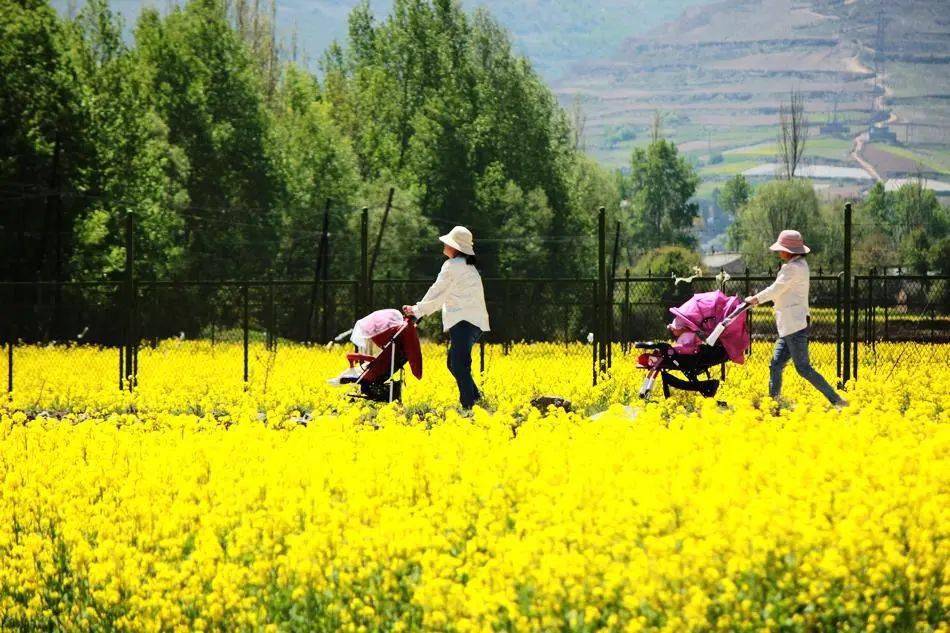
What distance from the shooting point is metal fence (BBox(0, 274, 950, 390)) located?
2036 cm

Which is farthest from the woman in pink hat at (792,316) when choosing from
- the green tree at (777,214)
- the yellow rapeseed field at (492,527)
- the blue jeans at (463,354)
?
the green tree at (777,214)

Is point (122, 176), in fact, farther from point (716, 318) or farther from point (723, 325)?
point (723, 325)

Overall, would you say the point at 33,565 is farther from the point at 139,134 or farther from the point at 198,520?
the point at 139,134

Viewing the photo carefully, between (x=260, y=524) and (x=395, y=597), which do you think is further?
(x=260, y=524)

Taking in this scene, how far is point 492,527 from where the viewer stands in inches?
301

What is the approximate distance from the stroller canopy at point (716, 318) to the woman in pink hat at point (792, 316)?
392 millimetres

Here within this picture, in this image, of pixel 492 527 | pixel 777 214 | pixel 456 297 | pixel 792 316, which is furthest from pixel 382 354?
pixel 777 214

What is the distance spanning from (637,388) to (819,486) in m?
9.61

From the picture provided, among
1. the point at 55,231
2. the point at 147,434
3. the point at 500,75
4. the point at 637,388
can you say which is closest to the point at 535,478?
the point at 147,434

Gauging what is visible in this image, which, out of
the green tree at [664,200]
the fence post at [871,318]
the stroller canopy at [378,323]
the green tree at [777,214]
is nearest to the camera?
the stroller canopy at [378,323]

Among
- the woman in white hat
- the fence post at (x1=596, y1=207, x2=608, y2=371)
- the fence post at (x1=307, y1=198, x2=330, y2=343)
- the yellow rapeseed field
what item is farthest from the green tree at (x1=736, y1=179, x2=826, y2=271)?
the yellow rapeseed field

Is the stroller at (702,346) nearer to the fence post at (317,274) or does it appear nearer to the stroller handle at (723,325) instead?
the stroller handle at (723,325)

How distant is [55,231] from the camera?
41688mm

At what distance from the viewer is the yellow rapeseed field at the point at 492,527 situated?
259 inches
